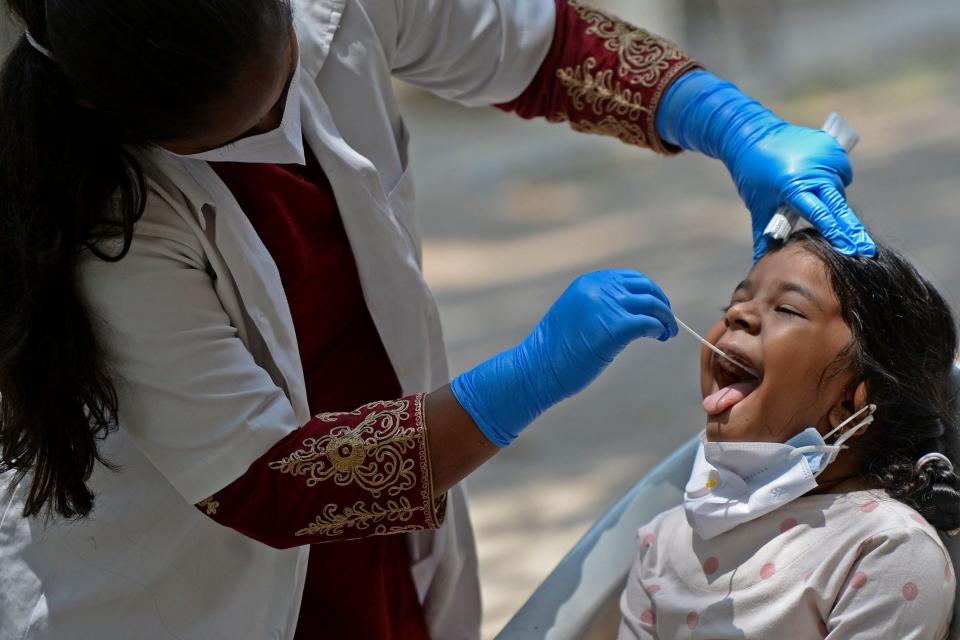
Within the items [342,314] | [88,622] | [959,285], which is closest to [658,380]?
[959,285]

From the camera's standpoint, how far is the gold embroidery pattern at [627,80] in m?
1.65

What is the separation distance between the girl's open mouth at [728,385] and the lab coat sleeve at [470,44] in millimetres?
498

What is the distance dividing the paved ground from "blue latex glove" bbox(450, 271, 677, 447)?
4.69ft

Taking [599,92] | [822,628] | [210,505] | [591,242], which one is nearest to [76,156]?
[210,505]

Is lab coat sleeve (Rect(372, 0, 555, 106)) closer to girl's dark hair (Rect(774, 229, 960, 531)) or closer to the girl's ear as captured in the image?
girl's dark hair (Rect(774, 229, 960, 531))

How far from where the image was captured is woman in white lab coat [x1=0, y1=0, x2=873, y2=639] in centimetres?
118

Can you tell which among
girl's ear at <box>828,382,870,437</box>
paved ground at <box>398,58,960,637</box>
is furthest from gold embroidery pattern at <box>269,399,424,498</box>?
paved ground at <box>398,58,960,637</box>

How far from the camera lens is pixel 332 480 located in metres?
1.28

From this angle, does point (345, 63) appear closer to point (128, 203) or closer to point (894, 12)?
point (128, 203)

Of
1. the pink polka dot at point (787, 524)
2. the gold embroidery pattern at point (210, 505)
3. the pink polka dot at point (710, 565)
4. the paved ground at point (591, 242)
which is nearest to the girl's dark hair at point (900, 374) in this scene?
the pink polka dot at point (787, 524)

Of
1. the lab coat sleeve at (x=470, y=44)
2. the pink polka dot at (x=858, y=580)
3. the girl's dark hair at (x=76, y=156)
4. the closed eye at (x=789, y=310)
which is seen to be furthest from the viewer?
the lab coat sleeve at (x=470, y=44)

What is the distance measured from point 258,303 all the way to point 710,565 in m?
0.67

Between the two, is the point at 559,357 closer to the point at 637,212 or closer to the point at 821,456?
the point at 821,456

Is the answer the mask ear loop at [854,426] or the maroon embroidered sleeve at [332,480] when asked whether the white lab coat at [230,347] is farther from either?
the mask ear loop at [854,426]
